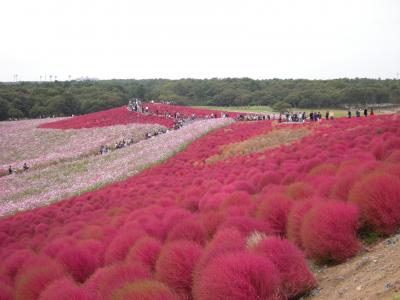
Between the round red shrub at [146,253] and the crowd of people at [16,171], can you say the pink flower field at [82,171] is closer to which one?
the crowd of people at [16,171]

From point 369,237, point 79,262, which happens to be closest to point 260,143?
point 79,262

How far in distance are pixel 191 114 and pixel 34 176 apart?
2606 centimetres

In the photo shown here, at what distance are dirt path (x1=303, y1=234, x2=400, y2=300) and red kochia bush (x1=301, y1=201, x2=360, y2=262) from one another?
0.17 m

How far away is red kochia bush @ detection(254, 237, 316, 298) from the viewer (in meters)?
4.39

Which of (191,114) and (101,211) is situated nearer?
(101,211)

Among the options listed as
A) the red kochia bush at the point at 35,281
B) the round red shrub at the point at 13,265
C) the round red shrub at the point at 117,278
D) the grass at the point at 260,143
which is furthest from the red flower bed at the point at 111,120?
the round red shrub at the point at 117,278

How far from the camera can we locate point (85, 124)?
51.2m

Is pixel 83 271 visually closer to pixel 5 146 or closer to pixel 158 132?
pixel 158 132

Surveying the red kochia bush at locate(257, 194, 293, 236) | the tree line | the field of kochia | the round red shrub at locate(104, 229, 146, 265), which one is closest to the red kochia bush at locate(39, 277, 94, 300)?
the field of kochia

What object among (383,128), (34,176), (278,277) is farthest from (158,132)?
(278,277)

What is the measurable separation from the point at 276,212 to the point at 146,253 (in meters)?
2.29

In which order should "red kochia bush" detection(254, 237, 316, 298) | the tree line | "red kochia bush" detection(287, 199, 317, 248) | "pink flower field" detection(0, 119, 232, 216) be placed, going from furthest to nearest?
the tree line, "pink flower field" detection(0, 119, 232, 216), "red kochia bush" detection(287, 199, 317, 248), "red kochia bush" detection(254, 237, 316, 298)

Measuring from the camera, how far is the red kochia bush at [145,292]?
376cm

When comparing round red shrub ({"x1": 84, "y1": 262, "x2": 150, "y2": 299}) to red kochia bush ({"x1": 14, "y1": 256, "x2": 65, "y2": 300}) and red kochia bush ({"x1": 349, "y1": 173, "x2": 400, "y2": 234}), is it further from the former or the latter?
red kochia bush ({"x1": 349, "y1": 173, "x2": 400, "y2": 234})
